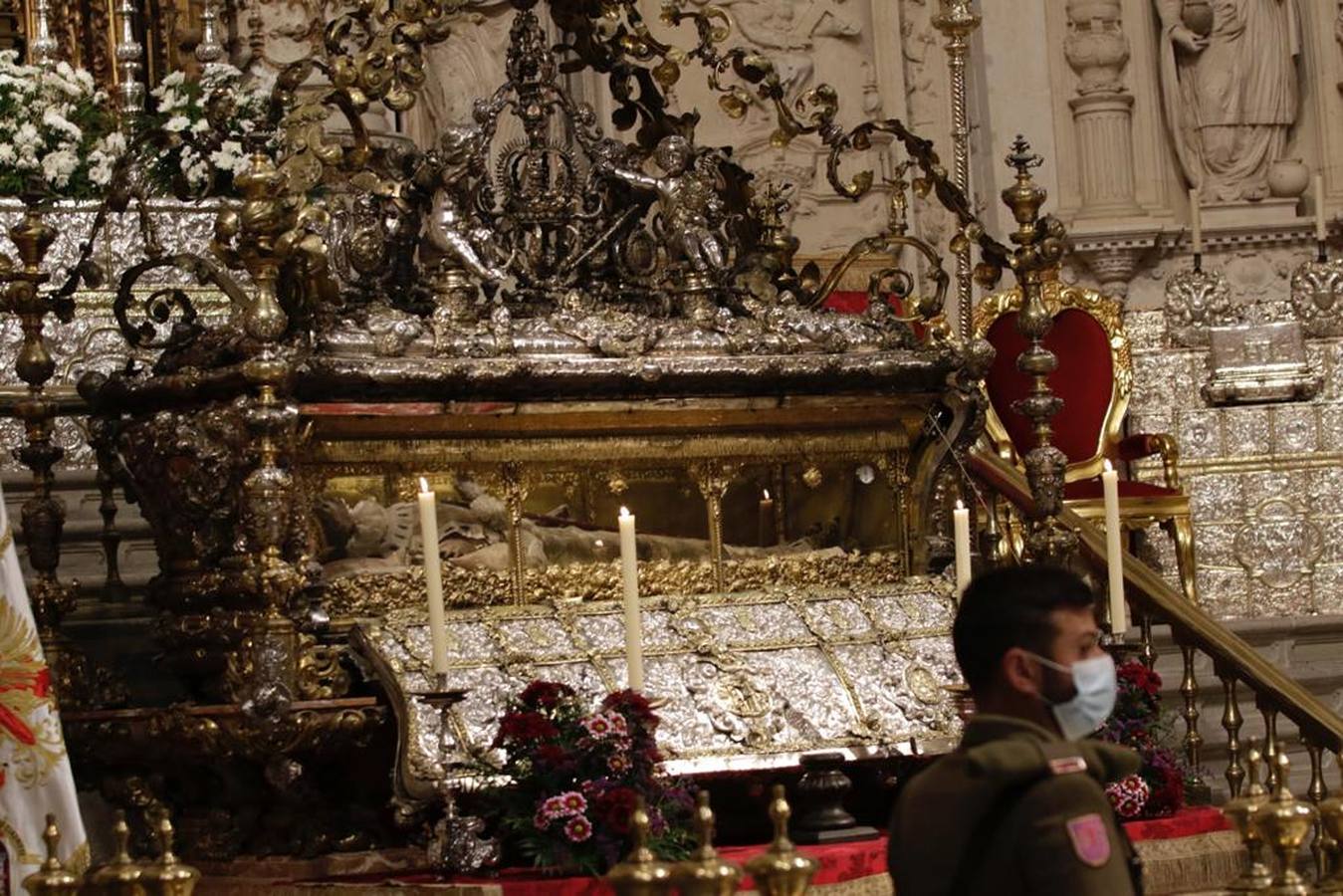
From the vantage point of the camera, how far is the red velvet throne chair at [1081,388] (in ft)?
37.9

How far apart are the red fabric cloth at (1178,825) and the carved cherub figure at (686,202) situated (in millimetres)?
2106

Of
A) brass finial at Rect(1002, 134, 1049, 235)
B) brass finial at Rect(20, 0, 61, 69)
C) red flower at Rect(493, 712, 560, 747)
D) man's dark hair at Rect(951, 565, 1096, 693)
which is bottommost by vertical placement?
red flower at Rect(493, 712, 560, 747)

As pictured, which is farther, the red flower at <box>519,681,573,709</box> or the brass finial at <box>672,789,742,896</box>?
the red flower at <box>519,681,573,709</box>

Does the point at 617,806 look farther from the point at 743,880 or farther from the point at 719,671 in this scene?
the point at 719,671

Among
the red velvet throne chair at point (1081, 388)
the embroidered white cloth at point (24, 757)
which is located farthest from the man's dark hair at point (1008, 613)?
the red velvet throne chair at point (1081, 388)

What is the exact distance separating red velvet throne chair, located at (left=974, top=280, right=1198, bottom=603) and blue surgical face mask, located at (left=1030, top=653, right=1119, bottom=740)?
7.29 m

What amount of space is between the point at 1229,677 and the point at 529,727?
2.83 metres

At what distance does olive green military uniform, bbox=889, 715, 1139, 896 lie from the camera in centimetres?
388

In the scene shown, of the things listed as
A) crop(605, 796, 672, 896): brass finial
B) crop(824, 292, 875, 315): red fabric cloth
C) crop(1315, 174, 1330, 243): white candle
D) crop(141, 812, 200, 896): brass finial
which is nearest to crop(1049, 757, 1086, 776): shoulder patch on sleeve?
crop(605, 796, 672, 896): brass finial

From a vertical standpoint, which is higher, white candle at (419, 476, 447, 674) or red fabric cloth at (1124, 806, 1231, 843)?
white candle at (419, 476, 447, 674)

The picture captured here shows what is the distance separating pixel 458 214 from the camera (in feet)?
27.0

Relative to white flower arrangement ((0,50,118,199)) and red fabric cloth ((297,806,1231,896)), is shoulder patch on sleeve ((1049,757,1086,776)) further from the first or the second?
white flower arrangement ((0,50,118,199))

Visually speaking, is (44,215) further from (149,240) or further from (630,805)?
(630,805)

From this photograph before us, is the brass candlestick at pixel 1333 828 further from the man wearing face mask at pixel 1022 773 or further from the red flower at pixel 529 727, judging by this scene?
the red flower at pixel 529 727
